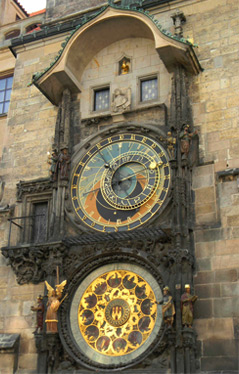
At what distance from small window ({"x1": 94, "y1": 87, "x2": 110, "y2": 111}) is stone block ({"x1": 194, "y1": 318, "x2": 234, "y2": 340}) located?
18.2 feet

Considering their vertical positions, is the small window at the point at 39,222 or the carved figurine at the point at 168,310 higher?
the small window at the point at 39,222

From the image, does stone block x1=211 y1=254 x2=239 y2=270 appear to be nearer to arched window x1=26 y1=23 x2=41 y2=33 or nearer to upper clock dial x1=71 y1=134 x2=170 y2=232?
upper clock dial x1=71 y1=134 x2=170 y2=232

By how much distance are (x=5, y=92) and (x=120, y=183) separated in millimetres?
5535

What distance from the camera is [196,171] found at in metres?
12.2

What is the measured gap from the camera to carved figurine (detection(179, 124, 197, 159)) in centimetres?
1214

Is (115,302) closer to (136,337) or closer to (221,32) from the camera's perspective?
(136,337)

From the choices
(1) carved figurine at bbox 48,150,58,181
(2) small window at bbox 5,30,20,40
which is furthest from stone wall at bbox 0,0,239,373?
(2) small window at bbox 5,30,20,40

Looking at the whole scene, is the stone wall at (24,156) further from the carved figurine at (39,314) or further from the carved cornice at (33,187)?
the carved figurine at (39,314)

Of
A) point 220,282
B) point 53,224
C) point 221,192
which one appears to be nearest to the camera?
point 220,282

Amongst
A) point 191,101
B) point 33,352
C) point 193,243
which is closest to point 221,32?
point 191,101

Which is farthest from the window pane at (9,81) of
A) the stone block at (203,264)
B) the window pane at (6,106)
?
the stone block at (203,264)

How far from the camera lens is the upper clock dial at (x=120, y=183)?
40.5 ft

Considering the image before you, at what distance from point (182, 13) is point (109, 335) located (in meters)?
7.40

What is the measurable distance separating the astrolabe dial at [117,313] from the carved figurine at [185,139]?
2615mm
